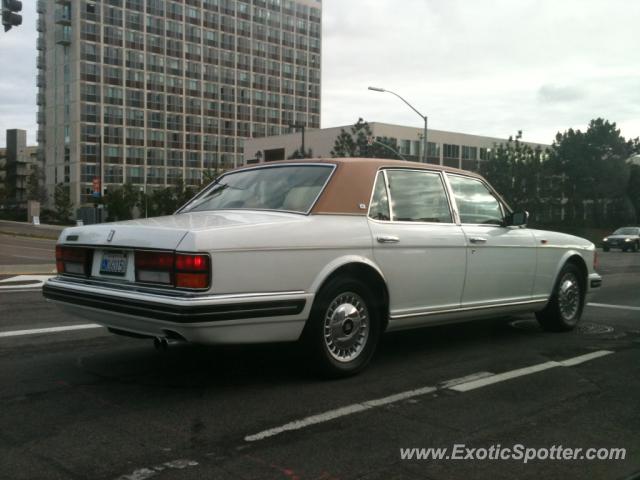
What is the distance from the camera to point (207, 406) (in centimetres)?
431

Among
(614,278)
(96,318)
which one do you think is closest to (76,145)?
(614,278)

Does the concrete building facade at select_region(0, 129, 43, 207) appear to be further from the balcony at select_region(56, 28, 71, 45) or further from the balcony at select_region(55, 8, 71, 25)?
the balcony at select_region(55, 8, 71, 25)

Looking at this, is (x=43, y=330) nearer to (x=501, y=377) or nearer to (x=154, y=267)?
(x=154, y=267)

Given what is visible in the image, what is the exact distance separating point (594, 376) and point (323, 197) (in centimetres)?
261

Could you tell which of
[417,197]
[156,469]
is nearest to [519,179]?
[417,197]

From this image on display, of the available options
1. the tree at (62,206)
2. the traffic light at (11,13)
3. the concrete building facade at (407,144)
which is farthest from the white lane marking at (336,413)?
the tree at (62,206)

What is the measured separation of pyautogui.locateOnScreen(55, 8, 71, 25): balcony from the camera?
8662 centimetres

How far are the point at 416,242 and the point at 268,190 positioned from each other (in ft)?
4.19

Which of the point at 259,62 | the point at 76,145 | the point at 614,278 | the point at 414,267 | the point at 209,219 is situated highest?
the point at 259,62

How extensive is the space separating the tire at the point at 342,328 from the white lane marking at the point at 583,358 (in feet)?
5.92

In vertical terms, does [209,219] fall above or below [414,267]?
above

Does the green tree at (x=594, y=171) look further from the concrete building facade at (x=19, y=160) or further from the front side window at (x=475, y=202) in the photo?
the concrete building facade at (x=19, y=160)

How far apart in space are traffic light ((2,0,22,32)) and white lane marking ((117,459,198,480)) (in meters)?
15.3

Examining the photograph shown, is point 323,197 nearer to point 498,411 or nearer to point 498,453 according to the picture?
point 498,411
